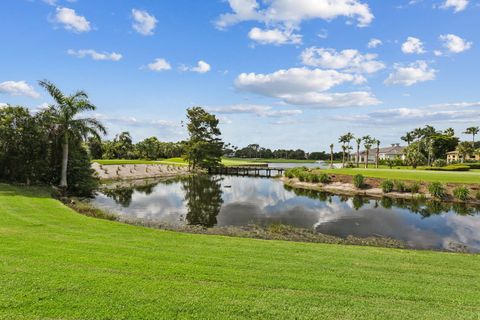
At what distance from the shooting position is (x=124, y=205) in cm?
2469

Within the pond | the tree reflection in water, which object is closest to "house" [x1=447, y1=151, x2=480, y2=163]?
the pond

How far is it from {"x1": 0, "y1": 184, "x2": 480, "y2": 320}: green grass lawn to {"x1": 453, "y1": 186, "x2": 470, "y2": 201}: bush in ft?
82.7

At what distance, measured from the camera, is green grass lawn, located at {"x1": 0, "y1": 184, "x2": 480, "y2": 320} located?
540cm

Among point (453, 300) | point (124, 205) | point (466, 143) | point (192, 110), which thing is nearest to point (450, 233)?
point (453, 300)

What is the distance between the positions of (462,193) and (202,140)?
48.3 m

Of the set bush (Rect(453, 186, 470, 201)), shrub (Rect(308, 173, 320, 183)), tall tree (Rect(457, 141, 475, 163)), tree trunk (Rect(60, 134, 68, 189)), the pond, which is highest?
tall tree (Rect(457, 141, 475, 163))

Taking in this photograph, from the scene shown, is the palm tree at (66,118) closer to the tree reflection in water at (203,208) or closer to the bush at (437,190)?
the tree reflection in water at (203,208)

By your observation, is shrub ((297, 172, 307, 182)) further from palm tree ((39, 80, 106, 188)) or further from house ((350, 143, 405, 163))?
house ((350, 143, 405, 163))

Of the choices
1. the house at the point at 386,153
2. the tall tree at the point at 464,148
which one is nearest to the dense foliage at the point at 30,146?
the tall tree at the point at 464,148

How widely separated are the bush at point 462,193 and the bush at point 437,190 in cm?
117

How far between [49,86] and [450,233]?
29851mm

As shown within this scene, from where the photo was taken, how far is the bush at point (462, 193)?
Result: 103 feet

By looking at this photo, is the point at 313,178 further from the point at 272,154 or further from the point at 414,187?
the point at 272,154

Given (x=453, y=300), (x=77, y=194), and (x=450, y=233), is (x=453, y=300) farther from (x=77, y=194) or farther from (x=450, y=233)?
(x=77, y=194)
